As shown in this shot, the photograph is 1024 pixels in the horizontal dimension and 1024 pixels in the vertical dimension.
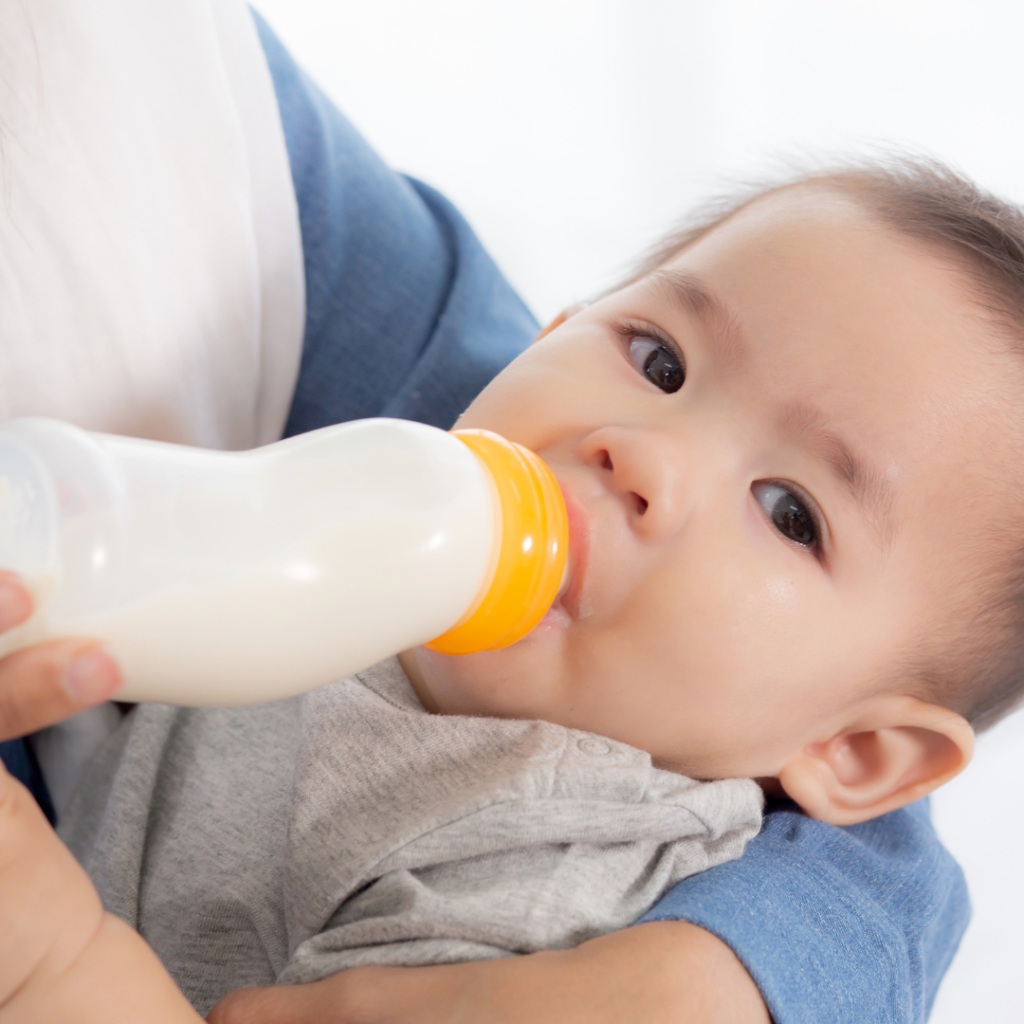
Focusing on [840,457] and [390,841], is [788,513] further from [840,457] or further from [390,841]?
[390,841]

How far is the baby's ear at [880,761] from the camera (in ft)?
2.92

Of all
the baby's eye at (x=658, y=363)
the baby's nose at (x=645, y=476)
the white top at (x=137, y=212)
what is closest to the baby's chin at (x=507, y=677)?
the baby's nose at (x=645, y=476)

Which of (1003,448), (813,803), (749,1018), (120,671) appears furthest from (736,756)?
(120,671)

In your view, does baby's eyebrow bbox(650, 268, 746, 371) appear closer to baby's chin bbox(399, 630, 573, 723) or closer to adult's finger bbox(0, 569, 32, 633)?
baby's chin bbox(399, 630, 573, 723)

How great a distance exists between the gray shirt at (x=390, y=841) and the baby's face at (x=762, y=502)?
0.18 ft

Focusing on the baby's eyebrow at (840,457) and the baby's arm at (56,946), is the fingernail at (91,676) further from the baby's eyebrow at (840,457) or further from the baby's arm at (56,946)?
the baby's eyebrow at (840,457)

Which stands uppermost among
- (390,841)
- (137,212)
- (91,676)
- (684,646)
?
(137,212)

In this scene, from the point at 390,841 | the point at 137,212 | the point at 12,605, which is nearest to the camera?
the point at 12,605

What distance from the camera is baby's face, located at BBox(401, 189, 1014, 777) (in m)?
0.78

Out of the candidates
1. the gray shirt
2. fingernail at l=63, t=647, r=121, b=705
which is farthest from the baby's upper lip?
fingernail at l=63, t=647, r=121, b=705

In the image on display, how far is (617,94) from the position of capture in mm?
1794

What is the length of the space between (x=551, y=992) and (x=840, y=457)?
0.46m

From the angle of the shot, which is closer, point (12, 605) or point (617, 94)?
point (12, 605)

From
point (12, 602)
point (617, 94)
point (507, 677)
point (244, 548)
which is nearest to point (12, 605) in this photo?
point (12, 602)
